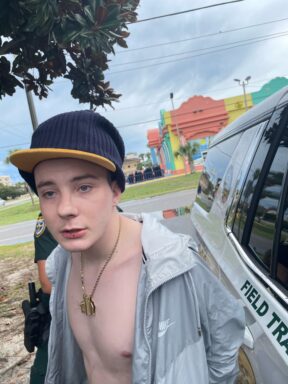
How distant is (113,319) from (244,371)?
543 millimetres

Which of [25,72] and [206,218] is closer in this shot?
[206,218]

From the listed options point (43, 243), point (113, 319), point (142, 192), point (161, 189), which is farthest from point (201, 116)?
point (113, 319)

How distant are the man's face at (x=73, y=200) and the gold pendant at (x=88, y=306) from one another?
32cm

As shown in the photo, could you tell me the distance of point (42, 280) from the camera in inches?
90.7

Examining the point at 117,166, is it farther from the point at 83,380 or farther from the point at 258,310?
the point at 83,380

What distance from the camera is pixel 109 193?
123cm

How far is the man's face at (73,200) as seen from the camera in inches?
44.4

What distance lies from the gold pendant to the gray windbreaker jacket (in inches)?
9.4

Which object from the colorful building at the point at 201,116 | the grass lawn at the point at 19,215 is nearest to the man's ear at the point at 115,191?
the grass lawn at the point at 19,215

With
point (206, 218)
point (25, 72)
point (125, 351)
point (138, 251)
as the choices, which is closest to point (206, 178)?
point (206, 218)

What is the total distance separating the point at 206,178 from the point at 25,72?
6.70 feet

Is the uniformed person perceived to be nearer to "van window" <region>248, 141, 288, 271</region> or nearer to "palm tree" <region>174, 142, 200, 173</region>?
"van window" <region>248, 141, 288, 271</region>

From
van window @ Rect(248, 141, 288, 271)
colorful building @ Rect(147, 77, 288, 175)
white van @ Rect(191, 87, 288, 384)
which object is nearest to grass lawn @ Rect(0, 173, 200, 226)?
colorful building @ Rect(147, 77, 288, 175)

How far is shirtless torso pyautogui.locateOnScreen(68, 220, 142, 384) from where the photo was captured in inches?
49.2
